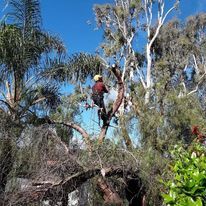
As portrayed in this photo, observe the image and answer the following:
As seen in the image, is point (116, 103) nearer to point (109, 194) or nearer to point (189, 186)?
point (109, 194)

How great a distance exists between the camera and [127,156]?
7590 millimetres

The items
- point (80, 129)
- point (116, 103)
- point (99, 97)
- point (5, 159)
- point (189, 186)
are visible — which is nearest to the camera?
point (189, 186)

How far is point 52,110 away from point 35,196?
451 cm

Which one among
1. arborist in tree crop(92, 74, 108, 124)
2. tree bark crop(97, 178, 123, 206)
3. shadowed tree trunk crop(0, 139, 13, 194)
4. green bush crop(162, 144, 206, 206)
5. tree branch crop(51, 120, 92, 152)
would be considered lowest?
green bush crop(162, 144, 206, 206)

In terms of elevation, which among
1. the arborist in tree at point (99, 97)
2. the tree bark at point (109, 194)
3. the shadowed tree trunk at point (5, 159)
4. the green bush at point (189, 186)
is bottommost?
the green bush at point (189, 186)

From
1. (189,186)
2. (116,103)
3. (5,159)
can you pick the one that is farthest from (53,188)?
(189,186)

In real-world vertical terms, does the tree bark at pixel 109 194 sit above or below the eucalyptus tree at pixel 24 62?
below

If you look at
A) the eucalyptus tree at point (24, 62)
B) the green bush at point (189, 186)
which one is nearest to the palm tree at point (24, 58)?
the eucalyptus tree at point (24, 62)

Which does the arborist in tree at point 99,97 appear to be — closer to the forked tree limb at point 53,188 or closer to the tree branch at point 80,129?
the tree branch at point 80,129

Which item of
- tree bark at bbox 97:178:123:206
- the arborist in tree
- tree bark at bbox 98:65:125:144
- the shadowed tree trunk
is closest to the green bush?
the shadowed tree trunk

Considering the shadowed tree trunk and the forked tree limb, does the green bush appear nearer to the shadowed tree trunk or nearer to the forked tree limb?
the forked tree limb

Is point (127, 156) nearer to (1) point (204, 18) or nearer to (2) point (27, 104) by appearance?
(2) point (27, 104)

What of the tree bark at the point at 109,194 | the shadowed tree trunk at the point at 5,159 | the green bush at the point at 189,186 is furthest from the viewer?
the tree bark at the point at 109,194

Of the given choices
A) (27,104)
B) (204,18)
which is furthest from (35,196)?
(204,18)
